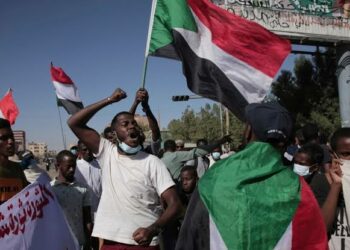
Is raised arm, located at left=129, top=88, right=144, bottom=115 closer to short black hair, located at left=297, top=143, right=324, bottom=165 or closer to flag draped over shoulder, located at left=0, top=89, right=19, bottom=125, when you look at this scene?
short black hair, located at left=297, top=143, right=324, bottom=165

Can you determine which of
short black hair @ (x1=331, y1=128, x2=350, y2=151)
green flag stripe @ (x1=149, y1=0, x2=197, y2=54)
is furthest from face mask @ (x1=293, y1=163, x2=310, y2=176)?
green flag stripe @ (x1=149, y1=0, x2=197, y2=54)

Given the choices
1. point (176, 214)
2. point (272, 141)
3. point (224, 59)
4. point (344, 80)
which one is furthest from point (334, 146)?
point (344, 80)

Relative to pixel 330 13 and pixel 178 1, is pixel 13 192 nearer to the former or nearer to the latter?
pixel 178 1

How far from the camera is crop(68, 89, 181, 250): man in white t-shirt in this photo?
10.6ft

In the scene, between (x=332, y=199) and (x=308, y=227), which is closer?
(x=308, y=227)

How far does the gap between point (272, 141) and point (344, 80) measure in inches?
747

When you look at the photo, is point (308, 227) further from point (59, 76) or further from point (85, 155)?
point (59, 76)

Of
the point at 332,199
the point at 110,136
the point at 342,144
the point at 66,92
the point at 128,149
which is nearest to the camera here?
the point at 332,199

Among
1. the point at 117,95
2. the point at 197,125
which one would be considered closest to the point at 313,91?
the point at 117,95

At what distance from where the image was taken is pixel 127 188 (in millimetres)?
3314

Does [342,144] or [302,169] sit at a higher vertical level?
[342,144]

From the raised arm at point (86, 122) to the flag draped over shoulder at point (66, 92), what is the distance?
2953 mm

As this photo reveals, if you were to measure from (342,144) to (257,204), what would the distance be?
1.10m

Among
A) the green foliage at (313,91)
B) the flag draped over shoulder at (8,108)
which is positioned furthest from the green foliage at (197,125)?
the flag draped over shoulder at (8,108)
